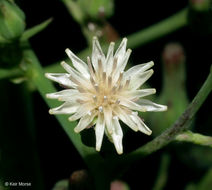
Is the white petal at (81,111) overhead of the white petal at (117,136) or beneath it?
overhead

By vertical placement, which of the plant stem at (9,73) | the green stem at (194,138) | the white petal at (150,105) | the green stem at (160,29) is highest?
the plant stem at (9,73)

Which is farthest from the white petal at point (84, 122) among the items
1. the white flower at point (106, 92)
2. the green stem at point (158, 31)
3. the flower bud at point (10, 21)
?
the green stem at point (158, 31)

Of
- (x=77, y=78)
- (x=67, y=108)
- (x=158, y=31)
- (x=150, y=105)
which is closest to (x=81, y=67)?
→ (x=77, y=78)

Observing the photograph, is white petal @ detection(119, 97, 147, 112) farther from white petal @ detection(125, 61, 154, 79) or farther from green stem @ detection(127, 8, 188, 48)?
green stem @ detection(127, 8, 188, 48)

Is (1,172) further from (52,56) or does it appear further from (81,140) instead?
(52,56)

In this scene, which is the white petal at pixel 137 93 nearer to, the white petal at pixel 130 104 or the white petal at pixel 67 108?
the white petal at pixel 130 104

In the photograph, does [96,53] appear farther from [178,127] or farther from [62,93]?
[178,127]

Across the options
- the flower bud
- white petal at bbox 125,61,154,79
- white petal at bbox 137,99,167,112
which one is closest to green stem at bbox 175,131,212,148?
white petal at bbox 137,99,167,112

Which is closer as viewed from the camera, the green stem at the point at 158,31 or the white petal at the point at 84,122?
the white petal at the point at 84,122
